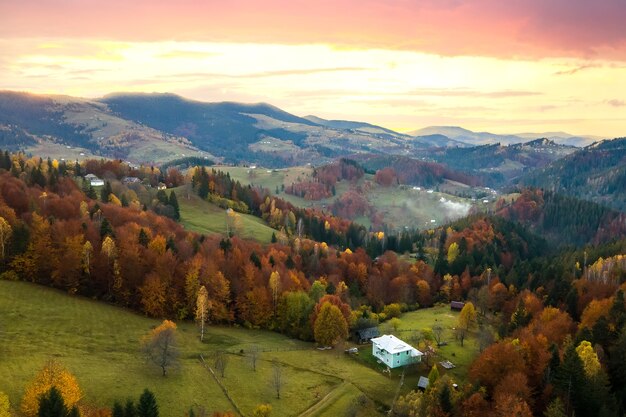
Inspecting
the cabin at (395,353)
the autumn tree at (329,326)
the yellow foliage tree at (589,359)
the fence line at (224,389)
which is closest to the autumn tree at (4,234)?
the fence line at (224,389)

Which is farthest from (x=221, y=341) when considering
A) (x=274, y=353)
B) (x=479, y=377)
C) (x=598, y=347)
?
(x=598, y=347)

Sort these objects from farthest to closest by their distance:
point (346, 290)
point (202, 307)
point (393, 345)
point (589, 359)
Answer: point (346, 290), point (202, 307), point (393, 345), point (589, 359)

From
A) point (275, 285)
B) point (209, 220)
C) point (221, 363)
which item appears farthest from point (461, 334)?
point (209, 220)

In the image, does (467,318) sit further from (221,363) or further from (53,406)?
(53,406)

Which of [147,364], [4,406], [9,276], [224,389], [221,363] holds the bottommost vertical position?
[224,389]

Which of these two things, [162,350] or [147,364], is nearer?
[162,350]

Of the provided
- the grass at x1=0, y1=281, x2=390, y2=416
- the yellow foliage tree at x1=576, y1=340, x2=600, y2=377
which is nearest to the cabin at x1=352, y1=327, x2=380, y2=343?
the grass at x1=0, y1=281, x2=390, y2=416

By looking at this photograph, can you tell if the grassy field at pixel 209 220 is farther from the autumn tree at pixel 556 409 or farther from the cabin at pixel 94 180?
the autumn tree at pixel 556 409
